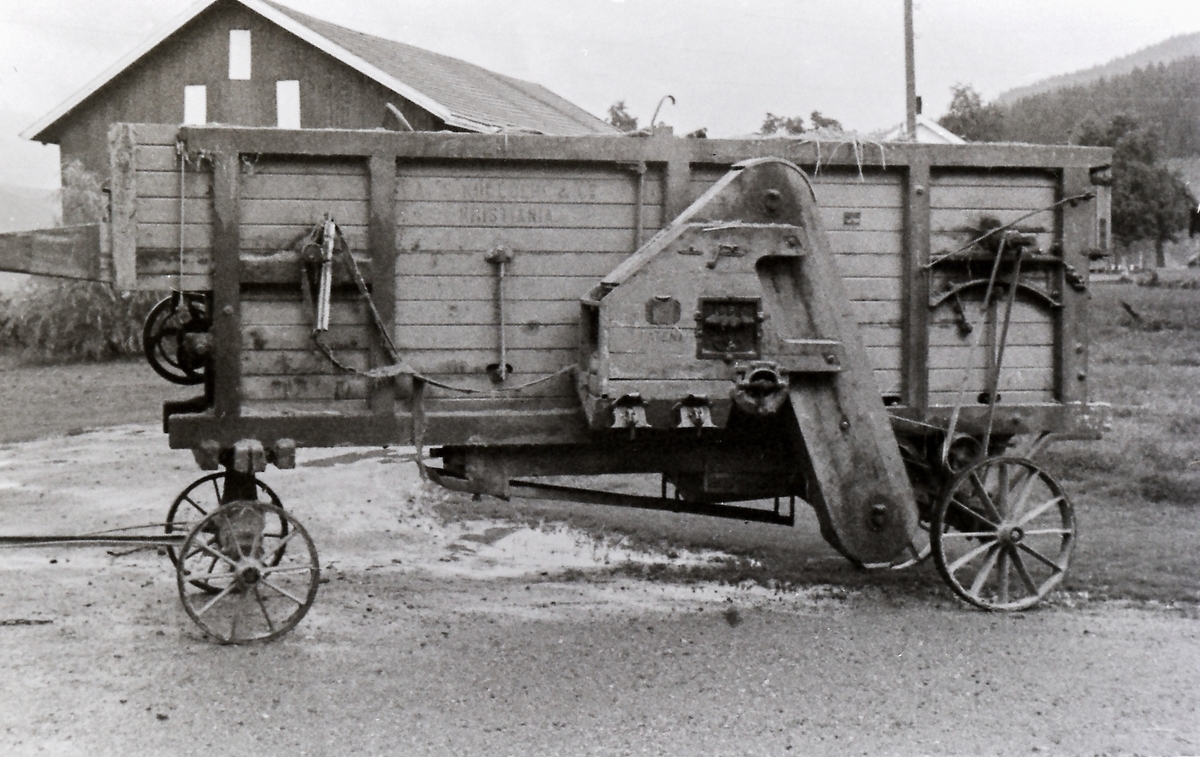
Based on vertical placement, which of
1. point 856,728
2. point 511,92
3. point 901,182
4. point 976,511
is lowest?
point 856,728

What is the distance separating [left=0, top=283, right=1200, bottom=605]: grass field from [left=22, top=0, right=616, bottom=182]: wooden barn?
556cm

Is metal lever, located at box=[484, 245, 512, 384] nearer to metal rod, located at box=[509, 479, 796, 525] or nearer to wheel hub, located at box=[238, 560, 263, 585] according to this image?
metal rod, located at box=[509, 479, 796, 525]

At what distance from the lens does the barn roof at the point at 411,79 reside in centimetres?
1906

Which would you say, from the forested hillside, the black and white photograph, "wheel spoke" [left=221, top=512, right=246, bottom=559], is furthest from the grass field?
the forested hillside

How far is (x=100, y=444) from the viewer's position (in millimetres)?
13281

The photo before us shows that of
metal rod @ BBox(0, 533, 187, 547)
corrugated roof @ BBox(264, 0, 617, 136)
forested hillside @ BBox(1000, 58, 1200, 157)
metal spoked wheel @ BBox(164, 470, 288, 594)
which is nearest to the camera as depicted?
metal rod @ BBox(0, 533, 187, 547)

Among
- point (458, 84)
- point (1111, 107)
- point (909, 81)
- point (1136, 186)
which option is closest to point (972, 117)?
point (1111, 107)

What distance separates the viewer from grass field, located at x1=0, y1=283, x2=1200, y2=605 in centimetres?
732

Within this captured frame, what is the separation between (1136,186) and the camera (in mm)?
36938

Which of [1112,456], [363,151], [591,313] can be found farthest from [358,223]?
[1112,456]

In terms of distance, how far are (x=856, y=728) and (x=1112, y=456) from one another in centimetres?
718

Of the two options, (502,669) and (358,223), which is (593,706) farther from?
(358,223)

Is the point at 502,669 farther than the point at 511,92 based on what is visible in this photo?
No

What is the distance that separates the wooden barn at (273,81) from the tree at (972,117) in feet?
77.6
